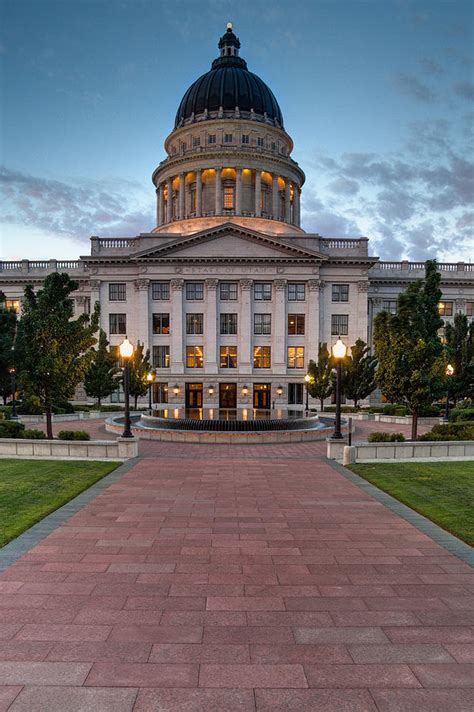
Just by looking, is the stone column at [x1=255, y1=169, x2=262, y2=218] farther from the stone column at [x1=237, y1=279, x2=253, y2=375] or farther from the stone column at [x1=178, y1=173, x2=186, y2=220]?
the stone column at [x1=237, y1=279, x2=253, y2=375]

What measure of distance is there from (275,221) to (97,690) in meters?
65.7

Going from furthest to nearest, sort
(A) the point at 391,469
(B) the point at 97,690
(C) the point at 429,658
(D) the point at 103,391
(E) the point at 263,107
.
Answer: (E) the point at 263,107 → (D) the point at 103,391 → (A) the point at 391,469 → (C) the point at 429,658 → (B) the point at 97,690

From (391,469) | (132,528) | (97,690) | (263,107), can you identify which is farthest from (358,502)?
(263,107)

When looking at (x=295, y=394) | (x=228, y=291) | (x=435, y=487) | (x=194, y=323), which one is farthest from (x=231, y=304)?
(x=435, y=487)

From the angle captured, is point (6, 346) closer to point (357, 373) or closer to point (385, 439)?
point (357, 373)

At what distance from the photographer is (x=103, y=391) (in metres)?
42.9

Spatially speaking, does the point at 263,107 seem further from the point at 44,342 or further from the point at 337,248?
the point at 44,342

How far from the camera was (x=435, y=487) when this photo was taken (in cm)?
1497

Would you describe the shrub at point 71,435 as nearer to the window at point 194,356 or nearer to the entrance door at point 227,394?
the entrance door at point 227,394

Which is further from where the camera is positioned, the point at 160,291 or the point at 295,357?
Result: the point at 160,291

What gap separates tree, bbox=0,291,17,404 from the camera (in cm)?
3822

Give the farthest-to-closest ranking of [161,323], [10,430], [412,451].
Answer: [161,323]
[10,430]
[412,451]

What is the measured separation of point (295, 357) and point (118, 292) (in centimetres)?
2318

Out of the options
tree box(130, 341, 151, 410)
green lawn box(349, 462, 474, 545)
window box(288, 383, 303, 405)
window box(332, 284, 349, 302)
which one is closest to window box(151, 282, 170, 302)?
tree box(130, 341, 151, 410)
